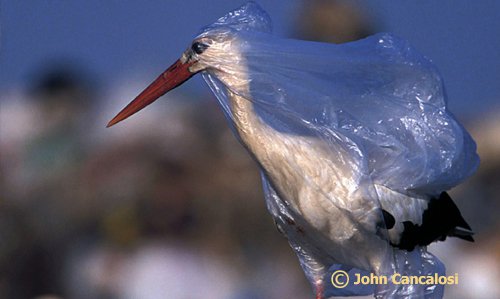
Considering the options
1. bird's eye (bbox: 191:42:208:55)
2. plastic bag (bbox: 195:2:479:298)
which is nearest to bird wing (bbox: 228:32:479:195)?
plastic bag (bbox: 195:2:479:298)

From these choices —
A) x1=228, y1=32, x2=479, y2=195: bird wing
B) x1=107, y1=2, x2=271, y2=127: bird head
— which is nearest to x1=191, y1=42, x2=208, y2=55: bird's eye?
x1=107, y1=2, x2=271, y2=127: bird head

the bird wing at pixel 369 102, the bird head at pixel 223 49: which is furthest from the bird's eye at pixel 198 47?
the bird wing at pixel 369 102

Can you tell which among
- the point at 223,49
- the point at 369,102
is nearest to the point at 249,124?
the point at 223,49

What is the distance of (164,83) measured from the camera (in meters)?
4.88

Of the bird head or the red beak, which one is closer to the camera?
the bird head

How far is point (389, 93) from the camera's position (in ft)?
15.8

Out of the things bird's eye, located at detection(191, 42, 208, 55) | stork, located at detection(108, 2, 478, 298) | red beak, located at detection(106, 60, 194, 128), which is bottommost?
stork, located at detection(108, 2, 478, 298)

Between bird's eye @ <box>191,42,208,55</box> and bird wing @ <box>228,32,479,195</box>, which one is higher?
bird's eye @ <box>191,42,208,55</box>

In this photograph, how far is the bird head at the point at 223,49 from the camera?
15.3ft

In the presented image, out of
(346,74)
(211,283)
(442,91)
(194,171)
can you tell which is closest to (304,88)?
(346,74)

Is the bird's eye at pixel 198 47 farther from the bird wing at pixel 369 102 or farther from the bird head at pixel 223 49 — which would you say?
the bird wing at pixel 369 102

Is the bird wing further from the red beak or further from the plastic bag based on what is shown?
the red beak

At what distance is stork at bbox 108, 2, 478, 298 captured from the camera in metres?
4.70

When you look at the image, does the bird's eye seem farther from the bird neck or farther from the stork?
the bird neck
